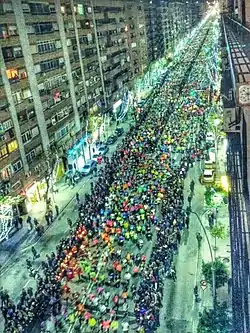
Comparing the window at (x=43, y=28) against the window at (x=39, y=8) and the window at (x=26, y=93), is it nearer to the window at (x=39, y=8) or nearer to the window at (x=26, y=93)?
the window at (x=39, y=8)

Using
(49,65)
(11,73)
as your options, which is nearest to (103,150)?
(49,65)

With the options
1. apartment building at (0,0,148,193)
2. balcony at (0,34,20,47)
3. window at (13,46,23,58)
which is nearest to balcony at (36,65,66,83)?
apartment building at (0,0,148,193)

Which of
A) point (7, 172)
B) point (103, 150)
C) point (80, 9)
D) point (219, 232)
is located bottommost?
point (103, 150)

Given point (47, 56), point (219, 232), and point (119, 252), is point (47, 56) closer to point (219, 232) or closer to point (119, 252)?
point (119, 252)

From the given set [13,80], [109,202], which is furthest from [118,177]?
[13,80]

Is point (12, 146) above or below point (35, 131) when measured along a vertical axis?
above

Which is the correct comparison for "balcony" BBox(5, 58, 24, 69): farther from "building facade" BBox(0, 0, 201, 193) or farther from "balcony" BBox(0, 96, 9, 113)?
"balcony" BBox(0, 96, 9, 113)

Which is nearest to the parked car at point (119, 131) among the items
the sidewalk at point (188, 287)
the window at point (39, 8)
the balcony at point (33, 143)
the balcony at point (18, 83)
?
the window at point (39, 8)
